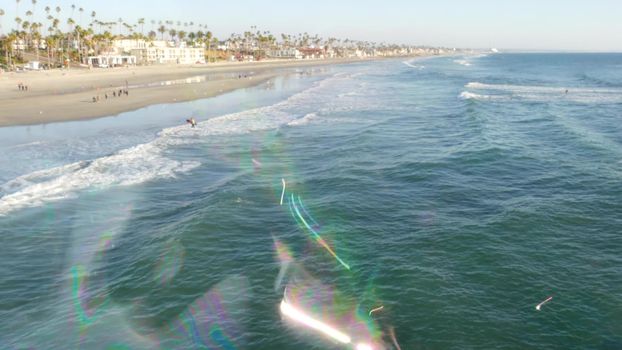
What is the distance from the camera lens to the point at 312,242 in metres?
18.2

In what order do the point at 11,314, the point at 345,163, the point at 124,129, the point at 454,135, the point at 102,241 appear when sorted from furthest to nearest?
the point at 124,129, the point at 454,135, the point at 345,163, the point at 102,241, the point at 11,314

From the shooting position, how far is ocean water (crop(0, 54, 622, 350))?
12766mm

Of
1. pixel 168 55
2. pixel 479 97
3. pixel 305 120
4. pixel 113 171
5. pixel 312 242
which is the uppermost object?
pixel 168 55

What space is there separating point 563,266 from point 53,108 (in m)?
54.2

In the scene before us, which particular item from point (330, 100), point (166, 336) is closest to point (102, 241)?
point (166, 336)

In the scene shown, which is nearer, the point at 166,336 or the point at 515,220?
the point at 166,336

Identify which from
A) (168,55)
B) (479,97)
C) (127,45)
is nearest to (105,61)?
(168,55)

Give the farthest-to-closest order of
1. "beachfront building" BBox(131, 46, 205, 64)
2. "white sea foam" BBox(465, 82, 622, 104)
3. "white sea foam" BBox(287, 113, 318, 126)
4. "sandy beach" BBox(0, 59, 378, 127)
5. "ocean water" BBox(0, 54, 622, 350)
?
1. "beachfront building" BBox(131, 46, 205, 64)
2. "white sea foam" BBox(465, 82, 622, 104)
3. "sandy beach" BBox(0, 59, 378, 127)
4. "white sea foam" BBox(287, 113, 318, 126)
5. "ocean water" BBox(0, 54, 622, 350)

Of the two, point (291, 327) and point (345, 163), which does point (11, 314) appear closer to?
point (291, 327)

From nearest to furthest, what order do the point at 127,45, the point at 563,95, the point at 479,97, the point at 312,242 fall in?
the point at 312,242 → the point at 479,97 → the point at 563,95 → the point at 127,45

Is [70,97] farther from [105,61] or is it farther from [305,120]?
[105,61]

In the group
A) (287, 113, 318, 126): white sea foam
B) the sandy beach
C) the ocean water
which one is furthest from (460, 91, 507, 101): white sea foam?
the sandy beach

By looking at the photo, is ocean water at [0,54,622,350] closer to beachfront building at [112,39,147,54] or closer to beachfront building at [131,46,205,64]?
beachfront building at [131,46,205,64]

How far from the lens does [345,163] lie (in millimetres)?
29547
